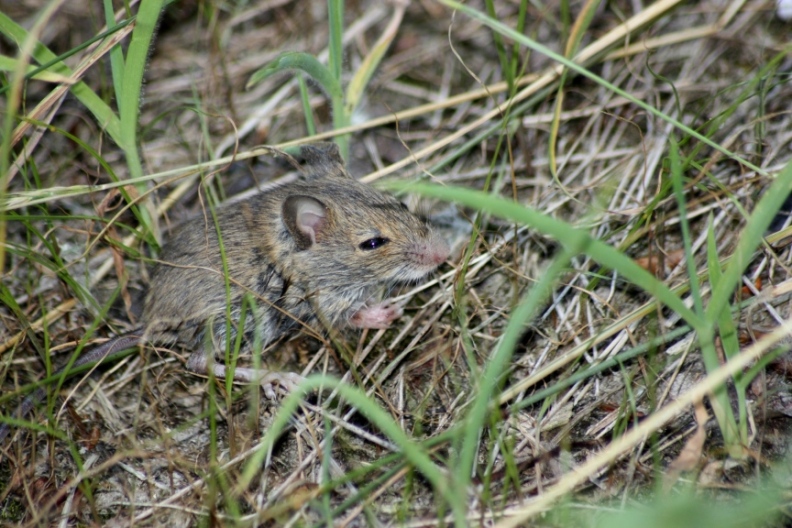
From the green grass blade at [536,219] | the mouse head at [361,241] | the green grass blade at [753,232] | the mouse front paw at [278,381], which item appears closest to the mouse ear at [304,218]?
the mouse head at [361,241]

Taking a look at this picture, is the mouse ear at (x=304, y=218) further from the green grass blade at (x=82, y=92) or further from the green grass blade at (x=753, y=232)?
the green grass blade at (x=753, y=232)

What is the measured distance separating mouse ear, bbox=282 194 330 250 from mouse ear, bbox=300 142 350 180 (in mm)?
426

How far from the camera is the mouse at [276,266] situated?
12.2ft

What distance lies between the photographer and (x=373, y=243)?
12.5ft

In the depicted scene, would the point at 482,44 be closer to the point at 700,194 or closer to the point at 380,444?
the point at 700,194

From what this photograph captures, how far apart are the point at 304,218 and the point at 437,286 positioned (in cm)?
94

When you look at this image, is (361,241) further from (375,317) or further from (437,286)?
(437,286)

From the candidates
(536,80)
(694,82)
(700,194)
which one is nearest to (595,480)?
(700,194)

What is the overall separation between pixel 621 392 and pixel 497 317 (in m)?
0.81

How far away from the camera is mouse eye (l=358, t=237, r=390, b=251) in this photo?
3811 mm

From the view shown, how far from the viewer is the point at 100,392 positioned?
3.76 meters

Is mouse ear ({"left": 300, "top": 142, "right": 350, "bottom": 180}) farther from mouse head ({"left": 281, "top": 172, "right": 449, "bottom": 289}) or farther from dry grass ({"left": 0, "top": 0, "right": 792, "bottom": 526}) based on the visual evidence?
dry grass ({"left": 0, "top": 0, "right": 792, "bottom": 526})

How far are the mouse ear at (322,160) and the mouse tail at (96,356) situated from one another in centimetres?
132

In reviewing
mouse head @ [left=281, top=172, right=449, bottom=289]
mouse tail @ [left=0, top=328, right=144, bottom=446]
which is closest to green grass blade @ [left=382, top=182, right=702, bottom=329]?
mouse head @ [left=281, top=172, right=449, bottom=289]
